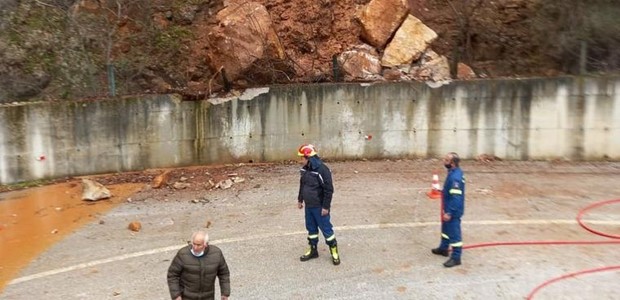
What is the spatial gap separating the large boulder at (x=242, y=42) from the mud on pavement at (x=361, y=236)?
2.69m

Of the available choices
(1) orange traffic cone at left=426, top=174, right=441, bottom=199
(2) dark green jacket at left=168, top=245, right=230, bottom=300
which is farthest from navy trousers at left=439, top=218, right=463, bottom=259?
(2) dark green jacket at left=168, top=245, right=230, bottom=300

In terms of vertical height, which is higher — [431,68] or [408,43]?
[408,43]

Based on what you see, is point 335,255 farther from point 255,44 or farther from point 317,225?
point 255,44

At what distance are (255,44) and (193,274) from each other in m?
9.22

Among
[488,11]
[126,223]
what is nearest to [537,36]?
[488,11]

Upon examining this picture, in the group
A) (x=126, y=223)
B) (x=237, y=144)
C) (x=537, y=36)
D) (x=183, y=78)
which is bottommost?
(x=126, y=223)

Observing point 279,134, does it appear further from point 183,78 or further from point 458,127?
point 458,127

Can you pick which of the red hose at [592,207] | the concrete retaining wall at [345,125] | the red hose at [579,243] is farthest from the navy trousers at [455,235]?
the concrete retaining wall at [345,125]

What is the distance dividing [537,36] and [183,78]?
9.80 meters

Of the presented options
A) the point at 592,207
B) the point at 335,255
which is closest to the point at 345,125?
the point at 592,207

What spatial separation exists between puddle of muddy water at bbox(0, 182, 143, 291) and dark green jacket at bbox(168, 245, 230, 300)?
3837 mm

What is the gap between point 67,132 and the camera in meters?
12.6

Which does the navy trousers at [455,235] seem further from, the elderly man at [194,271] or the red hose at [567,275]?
the elderly man at [194,271]

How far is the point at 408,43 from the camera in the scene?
14625mm
